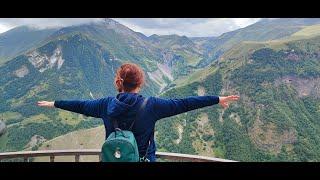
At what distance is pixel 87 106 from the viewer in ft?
7.30

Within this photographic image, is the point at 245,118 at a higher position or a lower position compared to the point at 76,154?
lower

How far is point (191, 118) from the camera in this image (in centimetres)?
12181

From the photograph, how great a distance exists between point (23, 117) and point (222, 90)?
77222 millimetres

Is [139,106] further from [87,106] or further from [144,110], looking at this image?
[87,106]

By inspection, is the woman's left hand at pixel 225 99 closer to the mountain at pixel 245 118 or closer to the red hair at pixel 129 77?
the red hair at pixel 129 77

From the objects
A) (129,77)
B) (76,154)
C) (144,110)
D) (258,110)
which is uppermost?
(129,77)

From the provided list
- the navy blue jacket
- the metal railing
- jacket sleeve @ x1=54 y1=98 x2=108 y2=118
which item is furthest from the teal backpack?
the metal railing

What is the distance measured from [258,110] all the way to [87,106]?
122m

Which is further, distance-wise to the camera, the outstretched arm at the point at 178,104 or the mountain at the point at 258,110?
the mountain at the point at 258,110

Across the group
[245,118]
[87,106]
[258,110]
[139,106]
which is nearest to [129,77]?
[139,106]

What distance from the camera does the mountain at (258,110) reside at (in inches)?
4227

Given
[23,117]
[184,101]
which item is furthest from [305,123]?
[184,101]

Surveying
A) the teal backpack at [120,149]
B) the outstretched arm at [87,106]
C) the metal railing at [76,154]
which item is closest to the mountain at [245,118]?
the metal railing at [76,154]
